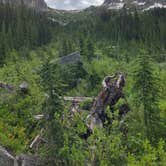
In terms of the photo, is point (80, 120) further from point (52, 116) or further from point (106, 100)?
point (106, 100)

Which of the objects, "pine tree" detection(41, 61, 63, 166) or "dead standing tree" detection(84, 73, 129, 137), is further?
"dead standing tree" detection(84, 73, 129, 137)

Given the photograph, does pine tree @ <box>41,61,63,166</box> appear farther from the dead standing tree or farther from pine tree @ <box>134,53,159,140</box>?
pine tree @ <box>134,53,159,140</box>

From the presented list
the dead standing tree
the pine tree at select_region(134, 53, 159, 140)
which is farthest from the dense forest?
the dead standing tree

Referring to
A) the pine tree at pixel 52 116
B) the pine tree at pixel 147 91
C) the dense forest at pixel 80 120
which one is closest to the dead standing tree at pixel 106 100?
Result: the dense forest at pixel 80 120

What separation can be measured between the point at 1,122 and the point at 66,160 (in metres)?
5.93

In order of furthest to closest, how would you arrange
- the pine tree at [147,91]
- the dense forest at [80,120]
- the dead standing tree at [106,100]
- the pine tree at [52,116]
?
the dead standing tree at [106,100] → the pine tree at [147,91] → the pine tree at [52,116] → the dense forest at [80,120]

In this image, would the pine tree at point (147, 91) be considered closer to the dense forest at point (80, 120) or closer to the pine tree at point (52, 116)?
the dense forest at point (80, 120)

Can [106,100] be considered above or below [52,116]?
below

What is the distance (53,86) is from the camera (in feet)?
44.8

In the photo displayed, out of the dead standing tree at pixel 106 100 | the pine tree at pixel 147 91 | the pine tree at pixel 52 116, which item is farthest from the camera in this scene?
the dead standing tree at pixel 106 100

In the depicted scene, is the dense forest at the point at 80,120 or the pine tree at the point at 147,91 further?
the pine tree at the point at 147,91

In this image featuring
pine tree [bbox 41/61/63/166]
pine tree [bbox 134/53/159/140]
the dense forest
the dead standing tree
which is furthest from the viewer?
the dead standing tree

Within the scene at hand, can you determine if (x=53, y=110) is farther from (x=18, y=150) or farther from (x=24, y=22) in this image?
(x=24, y=22)

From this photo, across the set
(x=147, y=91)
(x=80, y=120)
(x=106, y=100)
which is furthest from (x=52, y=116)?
(x=147, y=91)
